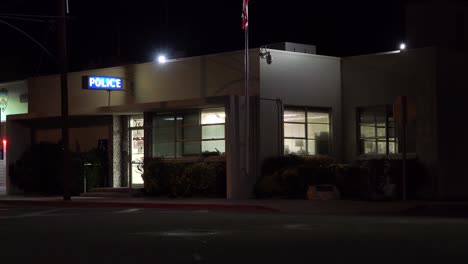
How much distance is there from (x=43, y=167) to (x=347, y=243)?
2293 cm

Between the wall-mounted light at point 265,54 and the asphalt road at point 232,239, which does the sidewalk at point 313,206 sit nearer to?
the asphalt road at point 232,239

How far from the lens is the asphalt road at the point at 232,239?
11.5 meters

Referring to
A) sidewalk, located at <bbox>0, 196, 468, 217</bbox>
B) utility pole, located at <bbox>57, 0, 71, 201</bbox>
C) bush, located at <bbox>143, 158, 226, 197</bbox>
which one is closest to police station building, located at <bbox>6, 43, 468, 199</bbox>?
bush, located at <bbox>143, 158, 226, 197</bbox>

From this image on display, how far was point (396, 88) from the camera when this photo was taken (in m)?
29.2

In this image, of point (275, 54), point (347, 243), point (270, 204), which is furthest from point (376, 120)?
point (347, 243)

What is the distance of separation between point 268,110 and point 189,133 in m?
3.34

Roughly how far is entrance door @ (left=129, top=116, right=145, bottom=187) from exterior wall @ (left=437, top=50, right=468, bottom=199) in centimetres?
1196

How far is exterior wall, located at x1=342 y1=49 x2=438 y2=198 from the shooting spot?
27484 millimetres

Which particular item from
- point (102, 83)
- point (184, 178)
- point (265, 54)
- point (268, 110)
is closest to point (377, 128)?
point (268, 110)

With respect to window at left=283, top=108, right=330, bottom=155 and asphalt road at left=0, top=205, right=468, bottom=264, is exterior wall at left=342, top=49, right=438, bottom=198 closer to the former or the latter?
window at left=283, top=108, right=330, bottom=155

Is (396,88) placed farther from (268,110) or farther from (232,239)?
(232,239)

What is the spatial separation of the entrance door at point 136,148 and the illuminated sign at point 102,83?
152cm

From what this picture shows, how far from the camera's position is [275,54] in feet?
96.2

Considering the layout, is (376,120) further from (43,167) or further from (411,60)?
(43,167)
